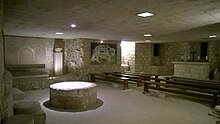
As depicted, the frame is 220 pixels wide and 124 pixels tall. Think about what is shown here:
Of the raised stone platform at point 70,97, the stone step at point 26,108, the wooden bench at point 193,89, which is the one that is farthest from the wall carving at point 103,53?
the stone step at point 26,108

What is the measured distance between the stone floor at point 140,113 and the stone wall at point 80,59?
8.50ft

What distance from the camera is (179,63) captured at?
962 cm

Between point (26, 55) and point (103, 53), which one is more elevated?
point (103, 53)

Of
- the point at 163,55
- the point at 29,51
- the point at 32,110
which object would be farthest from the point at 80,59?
the point at 163,55

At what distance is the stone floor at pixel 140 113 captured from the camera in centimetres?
335

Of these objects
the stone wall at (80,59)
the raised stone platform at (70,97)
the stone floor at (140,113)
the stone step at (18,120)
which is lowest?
the stone floor at (140,113)

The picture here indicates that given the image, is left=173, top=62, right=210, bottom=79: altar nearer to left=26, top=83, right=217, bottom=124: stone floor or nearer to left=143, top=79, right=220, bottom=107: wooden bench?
left=143, top=79, right=220, bottom=107: wooden bench

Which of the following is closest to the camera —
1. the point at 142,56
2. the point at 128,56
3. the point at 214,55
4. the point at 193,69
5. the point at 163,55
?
the point at 214,55

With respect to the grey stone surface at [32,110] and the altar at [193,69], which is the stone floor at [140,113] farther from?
the altar at [193,69]

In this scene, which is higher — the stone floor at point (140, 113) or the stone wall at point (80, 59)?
the stone wall at point (80, 59)

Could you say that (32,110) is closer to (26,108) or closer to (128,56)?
(26,108)

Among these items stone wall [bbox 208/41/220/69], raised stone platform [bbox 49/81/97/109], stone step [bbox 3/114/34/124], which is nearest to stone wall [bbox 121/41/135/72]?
stone wall [bbox 208/41/220/69]

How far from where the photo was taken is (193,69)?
30.0 feet

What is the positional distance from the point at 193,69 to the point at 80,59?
589 cm
